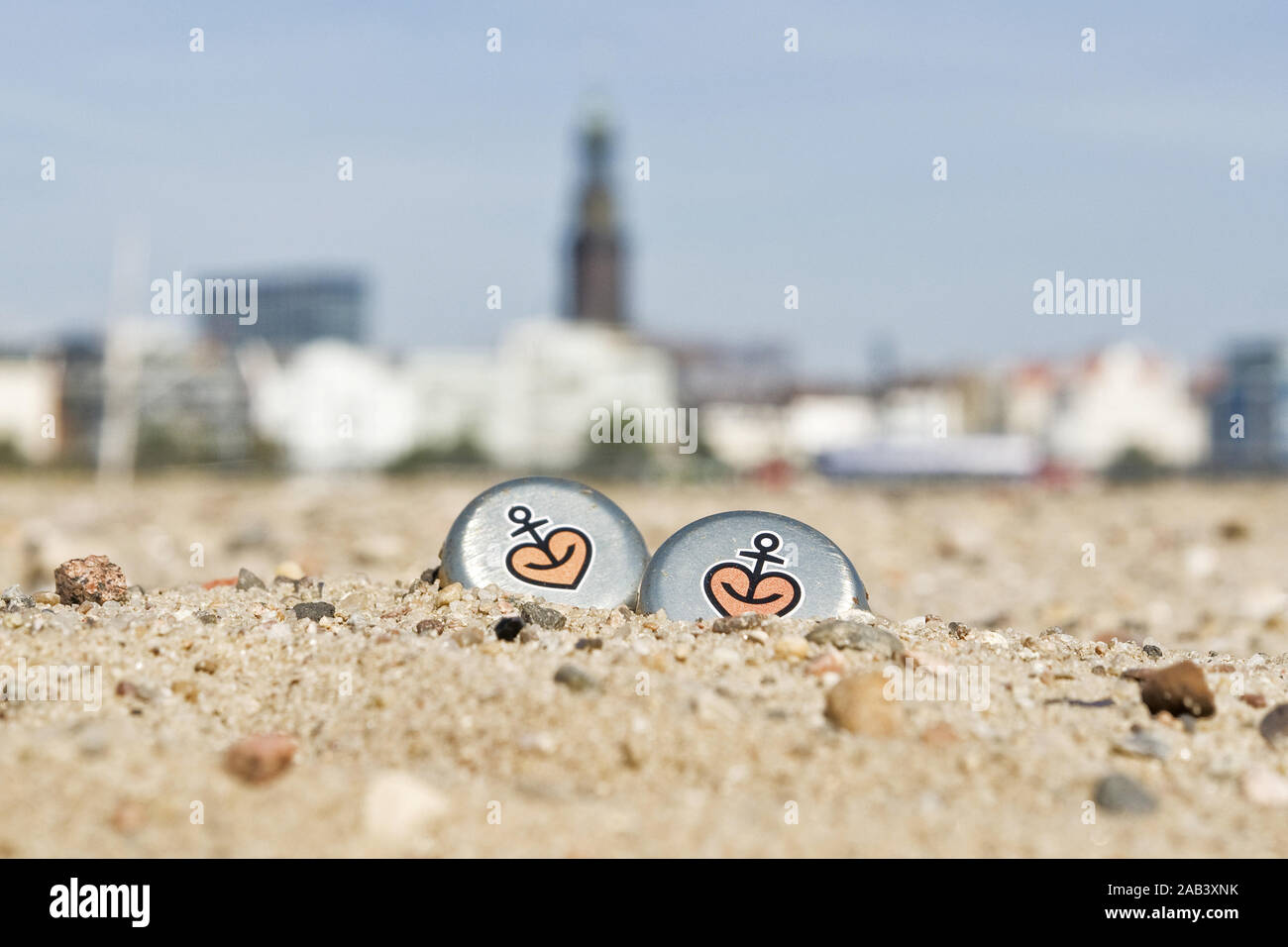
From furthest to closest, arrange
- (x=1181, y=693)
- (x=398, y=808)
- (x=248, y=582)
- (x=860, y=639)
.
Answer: (x=248, y=582) → (x=860, y=639) → (x=1181, y=693) → (x=398, y=808)

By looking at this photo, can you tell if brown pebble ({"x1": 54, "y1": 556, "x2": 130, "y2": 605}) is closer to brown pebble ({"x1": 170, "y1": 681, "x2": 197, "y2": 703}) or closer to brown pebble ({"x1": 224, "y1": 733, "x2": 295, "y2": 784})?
brown pebble ({"x1": 170, "y1": 681, "x2": 197, "y2": 703})

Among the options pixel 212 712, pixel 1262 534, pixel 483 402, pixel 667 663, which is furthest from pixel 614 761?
pixel 483 402

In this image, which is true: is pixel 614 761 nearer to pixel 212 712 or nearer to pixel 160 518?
pixel 212 712

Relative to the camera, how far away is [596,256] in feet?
290

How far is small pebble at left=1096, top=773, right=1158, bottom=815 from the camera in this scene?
123 inches

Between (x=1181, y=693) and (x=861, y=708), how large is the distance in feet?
3.21

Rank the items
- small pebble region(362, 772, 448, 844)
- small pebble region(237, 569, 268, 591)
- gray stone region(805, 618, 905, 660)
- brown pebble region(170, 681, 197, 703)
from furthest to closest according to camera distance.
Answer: small pebble region(237, 569, 268, 591)
gray stone region(805, 618, 905, 660)
brown pebble region(170, 681, 197, 703)
small pebble region(362, 772, 448, 844)

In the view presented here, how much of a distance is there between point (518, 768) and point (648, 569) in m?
1.43

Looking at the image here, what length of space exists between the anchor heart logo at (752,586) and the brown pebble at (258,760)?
5.52 feet

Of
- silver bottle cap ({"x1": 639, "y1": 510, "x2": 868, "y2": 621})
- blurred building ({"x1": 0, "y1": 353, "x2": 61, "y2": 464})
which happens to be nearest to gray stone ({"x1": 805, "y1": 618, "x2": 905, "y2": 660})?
silver bottle cap ({"x1": 639, "y1": 510, "x2": 868, "y2": 621})

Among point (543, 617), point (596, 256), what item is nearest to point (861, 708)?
point (543, 617)

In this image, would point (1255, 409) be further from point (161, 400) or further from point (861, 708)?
point (861, 708)

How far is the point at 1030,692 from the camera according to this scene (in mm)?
3809

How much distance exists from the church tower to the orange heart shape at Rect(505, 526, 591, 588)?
82.2 meters
